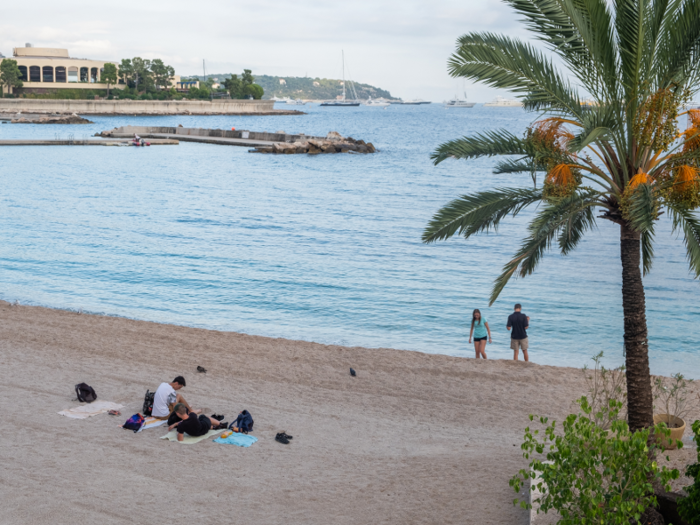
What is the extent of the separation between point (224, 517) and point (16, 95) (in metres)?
170

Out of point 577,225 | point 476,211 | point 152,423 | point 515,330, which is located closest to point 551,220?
point 476,211

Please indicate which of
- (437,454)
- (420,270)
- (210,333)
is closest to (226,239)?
(420,270)

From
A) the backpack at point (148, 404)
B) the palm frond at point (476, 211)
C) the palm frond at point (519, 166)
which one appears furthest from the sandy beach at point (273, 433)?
the palm frond at point (519, 166)

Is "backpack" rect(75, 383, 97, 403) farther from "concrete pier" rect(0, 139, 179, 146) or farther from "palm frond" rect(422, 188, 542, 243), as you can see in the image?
"concrete pier" rect(0, 139, 179, 146)

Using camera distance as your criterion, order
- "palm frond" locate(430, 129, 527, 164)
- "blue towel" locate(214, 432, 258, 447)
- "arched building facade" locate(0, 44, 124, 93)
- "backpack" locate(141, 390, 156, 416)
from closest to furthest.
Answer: "palm frond" locate(430, 129, 527, 164) → "blue towel" locate(214, 432, 258, 447) → "backpack" locate(141, 390, 156, 416) → "arched building facade" locate(0, 44, 124, 93)

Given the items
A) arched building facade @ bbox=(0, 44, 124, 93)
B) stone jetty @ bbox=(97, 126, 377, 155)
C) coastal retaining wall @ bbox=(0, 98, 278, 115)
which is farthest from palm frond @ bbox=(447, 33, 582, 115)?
arched building facade @ bbox=(0, 44, 124, 93)

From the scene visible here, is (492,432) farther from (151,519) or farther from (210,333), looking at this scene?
(210,333)

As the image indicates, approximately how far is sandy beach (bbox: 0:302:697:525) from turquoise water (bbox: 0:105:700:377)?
11.8 feet

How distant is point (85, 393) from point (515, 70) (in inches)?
356

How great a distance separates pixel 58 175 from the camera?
56875mm

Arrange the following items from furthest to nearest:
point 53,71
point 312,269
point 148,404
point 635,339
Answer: point 53,71 → point 312,269 → point 148,404 → point 635,339

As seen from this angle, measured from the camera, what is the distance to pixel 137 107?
15638 cm

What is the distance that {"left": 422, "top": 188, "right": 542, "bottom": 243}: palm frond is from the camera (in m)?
9.39

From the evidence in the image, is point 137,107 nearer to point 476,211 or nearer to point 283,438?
point 283,438
